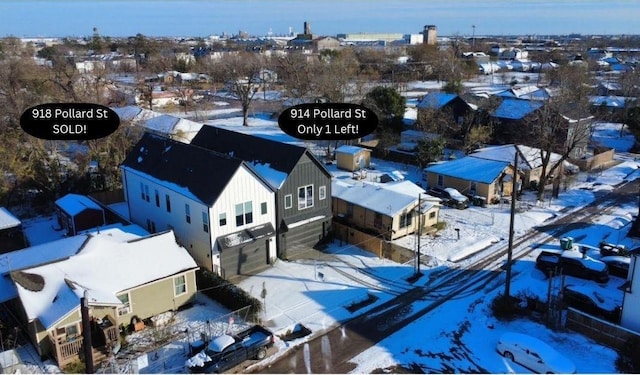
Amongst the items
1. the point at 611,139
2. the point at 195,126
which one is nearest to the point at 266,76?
the point at 195,126

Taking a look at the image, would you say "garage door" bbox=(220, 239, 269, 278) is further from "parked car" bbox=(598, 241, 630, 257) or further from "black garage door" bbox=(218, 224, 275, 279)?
"parked car" bbox=(598, 241, 630, 257)

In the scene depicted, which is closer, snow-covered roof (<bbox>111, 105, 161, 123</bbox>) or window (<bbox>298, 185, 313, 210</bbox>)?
window (<bbox>298, 185, 313, 210</bbox>)

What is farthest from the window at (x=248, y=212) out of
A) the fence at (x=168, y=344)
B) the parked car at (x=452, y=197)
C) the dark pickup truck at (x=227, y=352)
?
the parked car at (x=452, y=197)

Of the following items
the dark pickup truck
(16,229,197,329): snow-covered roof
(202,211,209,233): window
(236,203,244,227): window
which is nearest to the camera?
the dark pickup truck

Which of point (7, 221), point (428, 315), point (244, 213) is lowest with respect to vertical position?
point (428, 315)

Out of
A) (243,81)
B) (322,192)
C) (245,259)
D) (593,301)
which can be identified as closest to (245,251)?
(245,259)

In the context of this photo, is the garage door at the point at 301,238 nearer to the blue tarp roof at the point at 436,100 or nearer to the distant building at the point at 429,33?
the blue tarp roof at the point at 436,100

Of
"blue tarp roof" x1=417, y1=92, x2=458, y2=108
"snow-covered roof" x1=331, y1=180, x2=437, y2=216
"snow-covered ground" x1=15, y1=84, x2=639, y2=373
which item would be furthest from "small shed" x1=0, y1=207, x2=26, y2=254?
"blue tarp roof" x1=417, y1=92, x2=458, y2=108

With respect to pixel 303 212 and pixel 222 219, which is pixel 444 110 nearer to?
pixel 303 212
